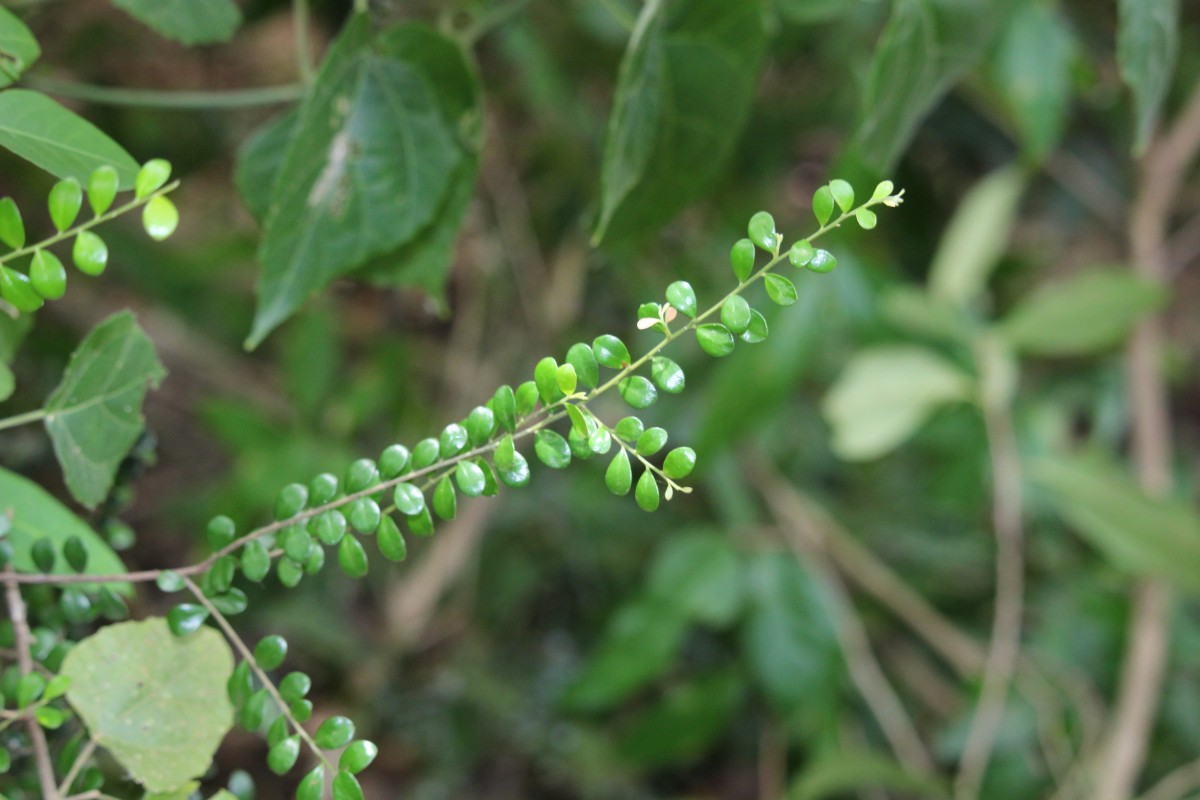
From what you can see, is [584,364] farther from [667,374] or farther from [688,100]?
[688,100]

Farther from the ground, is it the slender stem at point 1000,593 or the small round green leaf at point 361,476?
the small round green leaf at point 361,476

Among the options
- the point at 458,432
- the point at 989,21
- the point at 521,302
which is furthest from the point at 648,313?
the point at 521,302

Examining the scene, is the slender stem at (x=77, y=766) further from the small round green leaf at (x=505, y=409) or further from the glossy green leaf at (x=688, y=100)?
the glossy green leaf at (x=688, y=100)

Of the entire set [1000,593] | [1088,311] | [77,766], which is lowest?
[1000,593]

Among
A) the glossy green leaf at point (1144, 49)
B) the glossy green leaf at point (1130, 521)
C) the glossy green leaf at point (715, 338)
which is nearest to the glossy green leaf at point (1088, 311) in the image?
the glossy green leaf at point (1130, 521)

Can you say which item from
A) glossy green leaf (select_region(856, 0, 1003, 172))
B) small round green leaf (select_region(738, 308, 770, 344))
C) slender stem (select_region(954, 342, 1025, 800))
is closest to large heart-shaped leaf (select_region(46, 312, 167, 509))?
small round green leaf (select_region(738, 308, 770, 344))

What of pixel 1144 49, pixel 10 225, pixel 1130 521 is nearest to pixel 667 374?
pixel 10 225
